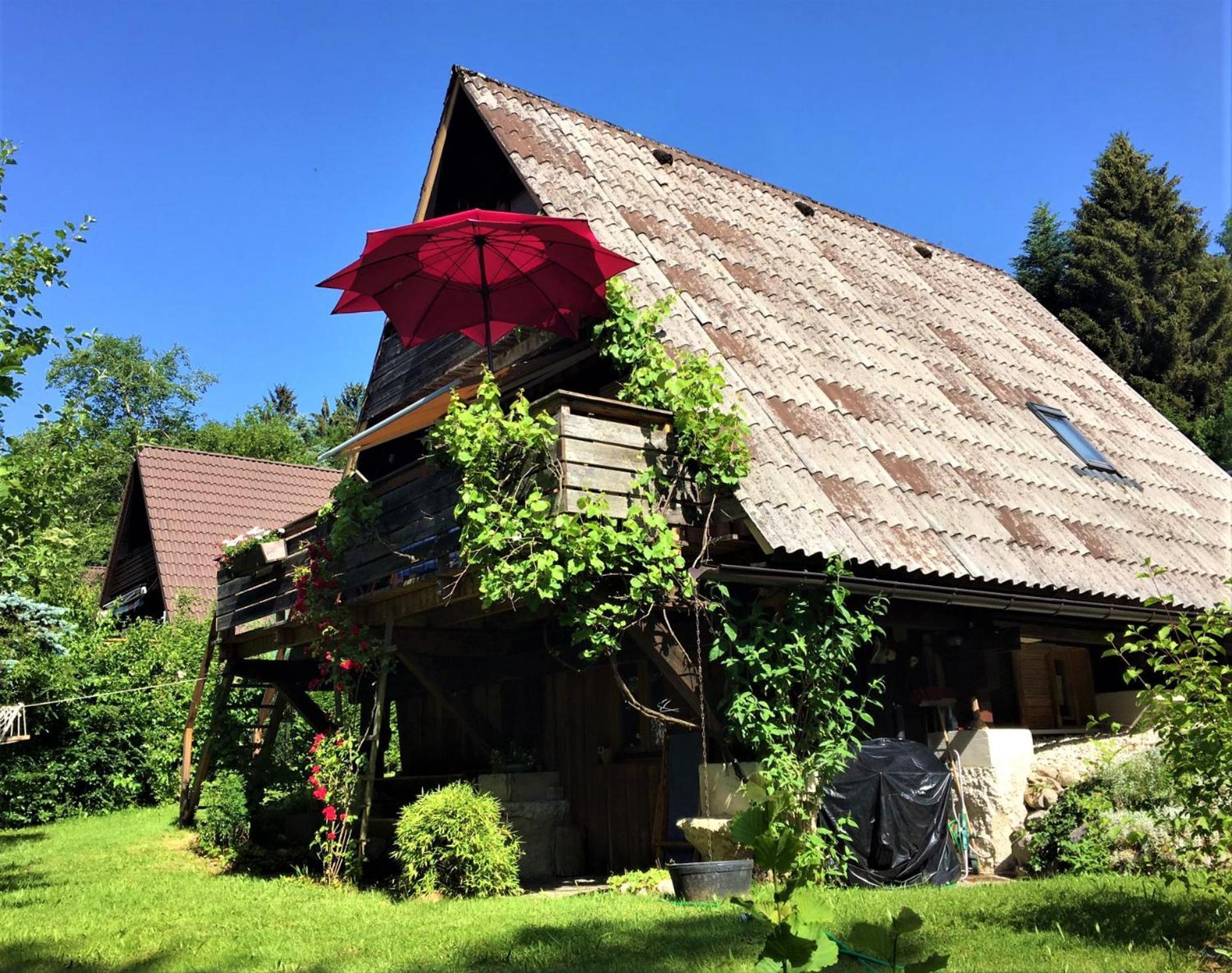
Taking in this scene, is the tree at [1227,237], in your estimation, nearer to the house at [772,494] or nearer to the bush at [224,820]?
the house at [772,494]

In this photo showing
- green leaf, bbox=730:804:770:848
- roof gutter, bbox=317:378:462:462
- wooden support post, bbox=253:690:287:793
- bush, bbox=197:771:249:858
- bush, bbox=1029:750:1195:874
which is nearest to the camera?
green leaf, bbox=730:804:770:848

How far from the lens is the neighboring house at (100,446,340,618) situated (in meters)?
22.1

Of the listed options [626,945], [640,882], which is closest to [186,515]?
[640,882]

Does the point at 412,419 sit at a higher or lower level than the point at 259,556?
higher

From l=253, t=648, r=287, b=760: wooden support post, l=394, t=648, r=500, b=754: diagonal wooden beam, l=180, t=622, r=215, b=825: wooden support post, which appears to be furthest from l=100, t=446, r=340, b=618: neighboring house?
l=394, t=648, r=500, b=754: diagonal wooden beam

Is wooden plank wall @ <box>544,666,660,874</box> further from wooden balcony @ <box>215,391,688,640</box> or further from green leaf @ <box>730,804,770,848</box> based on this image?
green leaf @ <box>730,804,770,848</box>

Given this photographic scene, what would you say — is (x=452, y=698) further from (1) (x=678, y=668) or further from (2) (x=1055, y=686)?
(2) (x=1055, y=686)

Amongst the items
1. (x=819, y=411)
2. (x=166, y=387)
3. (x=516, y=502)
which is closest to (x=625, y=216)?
(x=819, y=411)

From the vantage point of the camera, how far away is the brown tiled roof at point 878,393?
30.1 ft

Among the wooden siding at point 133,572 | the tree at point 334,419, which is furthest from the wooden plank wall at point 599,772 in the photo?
the tree at point 334,419

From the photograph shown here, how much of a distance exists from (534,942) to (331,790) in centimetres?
452

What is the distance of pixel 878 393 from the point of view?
11125 millimetres

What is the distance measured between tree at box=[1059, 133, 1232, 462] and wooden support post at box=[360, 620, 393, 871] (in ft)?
80.7

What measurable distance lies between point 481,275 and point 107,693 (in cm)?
1107
